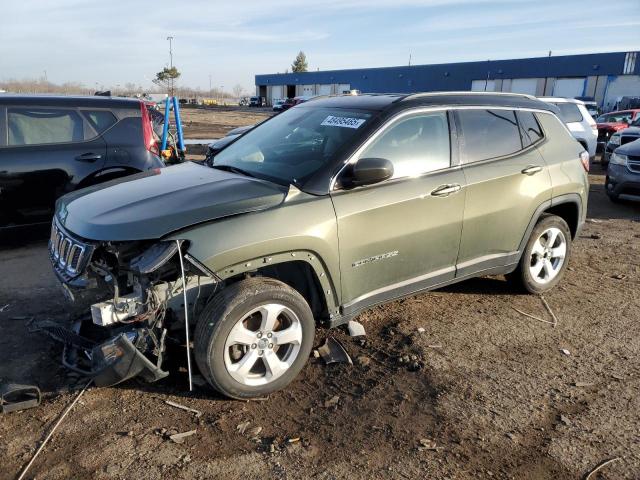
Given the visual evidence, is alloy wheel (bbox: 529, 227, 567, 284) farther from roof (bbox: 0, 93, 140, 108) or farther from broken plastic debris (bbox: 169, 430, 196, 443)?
roof (bbox: 0, 93, 140, 108)

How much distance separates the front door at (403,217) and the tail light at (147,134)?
3659 mm

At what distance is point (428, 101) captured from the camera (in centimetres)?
402

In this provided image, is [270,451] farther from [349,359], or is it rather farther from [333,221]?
[333,221]

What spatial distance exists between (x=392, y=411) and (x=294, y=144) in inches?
83.9

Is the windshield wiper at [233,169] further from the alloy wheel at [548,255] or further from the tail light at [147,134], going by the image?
the alloy wheel at [548,255]

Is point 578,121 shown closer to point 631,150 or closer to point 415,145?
point 631,150

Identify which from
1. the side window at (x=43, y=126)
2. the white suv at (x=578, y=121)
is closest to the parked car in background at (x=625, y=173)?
the white suv at (x=578, y=121)

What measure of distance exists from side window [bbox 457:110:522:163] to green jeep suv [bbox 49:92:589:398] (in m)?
0.01

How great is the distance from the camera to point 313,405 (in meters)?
3.21

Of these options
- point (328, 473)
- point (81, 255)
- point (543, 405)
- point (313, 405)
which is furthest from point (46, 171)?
point (543, 405)

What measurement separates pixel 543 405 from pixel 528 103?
2.87 meters

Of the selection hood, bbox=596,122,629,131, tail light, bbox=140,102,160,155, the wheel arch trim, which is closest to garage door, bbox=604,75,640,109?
hood, bbox=596,122,629,131

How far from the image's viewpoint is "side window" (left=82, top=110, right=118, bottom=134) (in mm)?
6066

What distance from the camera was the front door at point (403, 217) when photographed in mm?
3490
